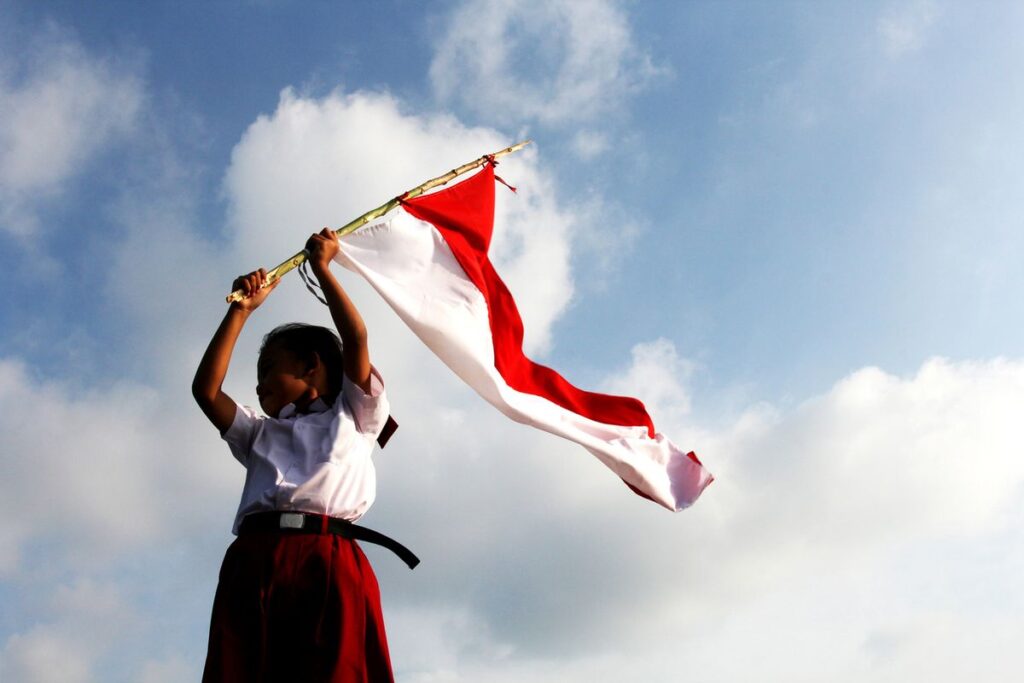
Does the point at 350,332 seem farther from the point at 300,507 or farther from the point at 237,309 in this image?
the point at 300,507

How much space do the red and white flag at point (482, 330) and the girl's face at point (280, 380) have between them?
34.7 inches

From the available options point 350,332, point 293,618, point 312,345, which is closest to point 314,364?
point 312,345

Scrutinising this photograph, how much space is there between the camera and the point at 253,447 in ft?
14.6

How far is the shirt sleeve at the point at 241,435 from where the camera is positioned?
14.8 feet

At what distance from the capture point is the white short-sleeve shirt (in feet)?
13.9

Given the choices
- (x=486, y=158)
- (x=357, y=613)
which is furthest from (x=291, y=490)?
(x=486, y=158)

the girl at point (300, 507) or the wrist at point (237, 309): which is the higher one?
the wrist at point (237, 309)

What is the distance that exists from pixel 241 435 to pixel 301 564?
2.54 ft

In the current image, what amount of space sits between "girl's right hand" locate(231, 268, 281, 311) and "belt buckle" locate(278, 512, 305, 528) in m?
1.06

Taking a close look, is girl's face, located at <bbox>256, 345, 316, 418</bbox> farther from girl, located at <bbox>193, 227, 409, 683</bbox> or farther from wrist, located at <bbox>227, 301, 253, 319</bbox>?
wrist, located at <bbox>227, 301, 253, 319</bbox>

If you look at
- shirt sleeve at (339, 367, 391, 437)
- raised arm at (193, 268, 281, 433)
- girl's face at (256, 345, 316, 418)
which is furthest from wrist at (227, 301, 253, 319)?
shirt sleeve at (339, 367, 391, 437)

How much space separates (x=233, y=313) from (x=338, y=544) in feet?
4.00

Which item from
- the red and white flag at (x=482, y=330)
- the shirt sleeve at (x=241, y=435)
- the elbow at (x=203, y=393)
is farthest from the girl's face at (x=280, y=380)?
the red and white flag at (x=482, y=330)

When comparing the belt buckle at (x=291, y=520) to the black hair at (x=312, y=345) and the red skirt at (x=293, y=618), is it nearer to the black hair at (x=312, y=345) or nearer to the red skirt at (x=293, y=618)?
the red skirt at (x=293, y=618)
